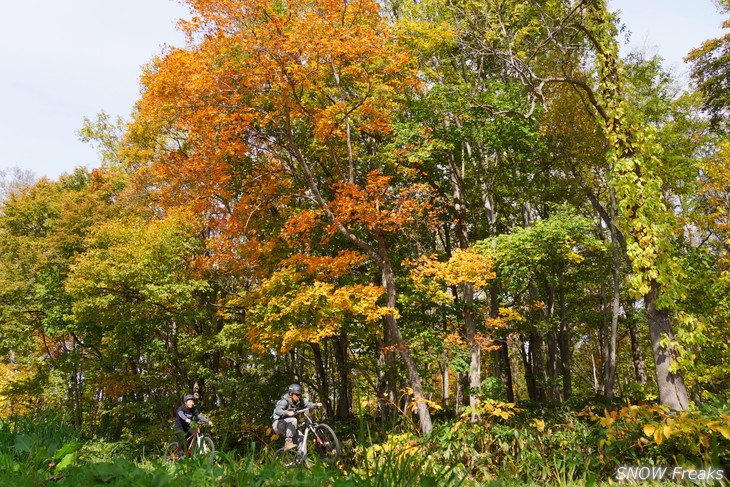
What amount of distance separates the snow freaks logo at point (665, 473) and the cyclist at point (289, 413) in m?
4.34

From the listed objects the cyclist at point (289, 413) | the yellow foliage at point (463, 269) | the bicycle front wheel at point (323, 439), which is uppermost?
the yellow foliage at point (463, 269)

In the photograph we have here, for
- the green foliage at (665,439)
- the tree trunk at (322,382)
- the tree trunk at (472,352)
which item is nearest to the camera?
the green foliage at (665,439)

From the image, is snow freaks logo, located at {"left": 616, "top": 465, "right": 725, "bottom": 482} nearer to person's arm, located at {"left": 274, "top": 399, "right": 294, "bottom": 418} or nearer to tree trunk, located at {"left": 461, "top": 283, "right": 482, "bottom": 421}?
person's arm, located at {"left": 274, "top": 399, "right": 294, "bottom": 418}

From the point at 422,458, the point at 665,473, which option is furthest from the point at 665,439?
the point at 422,458

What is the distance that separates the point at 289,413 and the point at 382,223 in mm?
6526

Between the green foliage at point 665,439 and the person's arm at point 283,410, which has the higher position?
the person's arm at point 283,410

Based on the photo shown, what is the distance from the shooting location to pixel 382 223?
1294 centimetres

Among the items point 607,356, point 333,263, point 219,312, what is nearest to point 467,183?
point 333,263

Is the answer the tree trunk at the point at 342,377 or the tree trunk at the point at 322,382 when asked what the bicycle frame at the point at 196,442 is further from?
the tree trunk at the point at 322,382

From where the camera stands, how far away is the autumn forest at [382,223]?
31.4 ft

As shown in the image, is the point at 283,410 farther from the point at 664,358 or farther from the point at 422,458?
the point at 664,358

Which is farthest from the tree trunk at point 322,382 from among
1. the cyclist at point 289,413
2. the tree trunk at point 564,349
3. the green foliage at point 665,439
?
the green foliage at point 665,439

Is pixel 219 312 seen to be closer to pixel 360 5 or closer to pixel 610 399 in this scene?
pixel 360 5

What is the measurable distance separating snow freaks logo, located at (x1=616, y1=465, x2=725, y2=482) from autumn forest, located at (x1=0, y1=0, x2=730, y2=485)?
19.8 inches
